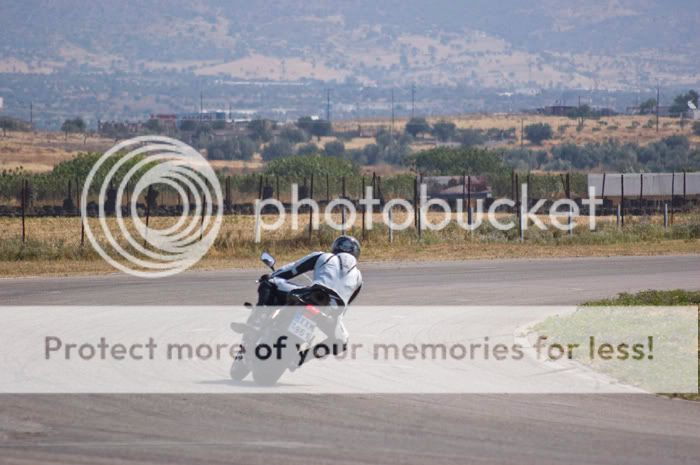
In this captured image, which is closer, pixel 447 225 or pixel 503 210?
pixel 447 225

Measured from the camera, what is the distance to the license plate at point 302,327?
14.1 meters

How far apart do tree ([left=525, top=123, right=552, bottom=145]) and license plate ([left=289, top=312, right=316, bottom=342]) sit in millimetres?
159429

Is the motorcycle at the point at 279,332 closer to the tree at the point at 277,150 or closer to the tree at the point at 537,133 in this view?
the tree at the point at 277,150

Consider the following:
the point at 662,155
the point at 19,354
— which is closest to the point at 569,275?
the point at 19,354

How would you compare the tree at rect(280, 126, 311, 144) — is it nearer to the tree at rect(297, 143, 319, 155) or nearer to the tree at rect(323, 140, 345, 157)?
the tree at rect(323, 140, 345, 157)

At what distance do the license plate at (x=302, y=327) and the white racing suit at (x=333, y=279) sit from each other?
38cm

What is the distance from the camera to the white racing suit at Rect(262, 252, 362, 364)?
14.6 metres

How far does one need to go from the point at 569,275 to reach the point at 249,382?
1776cm

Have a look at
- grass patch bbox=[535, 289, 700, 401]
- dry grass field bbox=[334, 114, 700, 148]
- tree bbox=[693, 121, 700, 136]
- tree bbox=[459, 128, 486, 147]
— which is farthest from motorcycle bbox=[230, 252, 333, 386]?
tree bbox=[459, 128, 486, 147]

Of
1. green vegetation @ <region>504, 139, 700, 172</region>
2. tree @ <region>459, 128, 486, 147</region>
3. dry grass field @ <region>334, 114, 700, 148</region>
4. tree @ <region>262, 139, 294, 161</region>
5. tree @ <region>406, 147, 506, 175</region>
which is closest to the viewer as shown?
tree @ <region>406, 147, 506, 175</region>

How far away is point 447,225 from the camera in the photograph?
46156 millimetres

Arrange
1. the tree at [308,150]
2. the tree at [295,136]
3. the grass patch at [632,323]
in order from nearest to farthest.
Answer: the grass patch at [632,323] < the tree at [308,150] < the tree at [295,136]

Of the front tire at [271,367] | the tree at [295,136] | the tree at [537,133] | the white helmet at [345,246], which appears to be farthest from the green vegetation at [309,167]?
the tree at [295,136]

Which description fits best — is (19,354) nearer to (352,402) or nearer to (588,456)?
(352,402)
